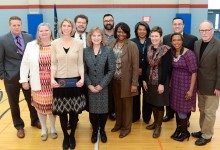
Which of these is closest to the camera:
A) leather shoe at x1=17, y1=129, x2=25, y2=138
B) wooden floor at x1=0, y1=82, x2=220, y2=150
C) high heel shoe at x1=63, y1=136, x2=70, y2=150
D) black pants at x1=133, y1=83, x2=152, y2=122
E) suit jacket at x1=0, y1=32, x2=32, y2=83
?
high heel shoe at x1=63, y1=136, x2=70, y2=150

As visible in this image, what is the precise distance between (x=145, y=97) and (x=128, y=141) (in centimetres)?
72

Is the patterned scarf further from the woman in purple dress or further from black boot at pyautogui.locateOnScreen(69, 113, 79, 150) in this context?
black boot at pyautogui.locateOnScreen(69, 113, 79, 150)

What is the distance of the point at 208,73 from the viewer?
350cm

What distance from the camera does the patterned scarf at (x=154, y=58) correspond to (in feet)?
12.0

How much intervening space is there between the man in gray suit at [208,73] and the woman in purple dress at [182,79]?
129mm

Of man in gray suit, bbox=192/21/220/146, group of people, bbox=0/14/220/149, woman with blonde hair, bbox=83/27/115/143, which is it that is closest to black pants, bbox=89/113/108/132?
group of people, bbox=0/14/220/149

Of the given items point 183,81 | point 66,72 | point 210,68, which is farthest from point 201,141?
point 66,72

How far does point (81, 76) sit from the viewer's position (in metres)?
3.44

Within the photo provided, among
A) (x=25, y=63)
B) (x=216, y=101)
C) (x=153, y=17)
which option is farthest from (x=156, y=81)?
(x=153, y=17)

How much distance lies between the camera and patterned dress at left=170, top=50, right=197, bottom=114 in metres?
3.48

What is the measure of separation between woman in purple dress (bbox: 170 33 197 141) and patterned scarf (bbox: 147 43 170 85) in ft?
0.55

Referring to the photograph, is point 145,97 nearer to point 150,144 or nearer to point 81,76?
point 150,144

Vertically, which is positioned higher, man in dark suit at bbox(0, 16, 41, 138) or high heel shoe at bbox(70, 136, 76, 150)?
man in dark suit at bbox(0, 16, 41, 138)

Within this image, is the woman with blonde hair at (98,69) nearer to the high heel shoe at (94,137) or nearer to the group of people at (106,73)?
the group of people at (106,73)
